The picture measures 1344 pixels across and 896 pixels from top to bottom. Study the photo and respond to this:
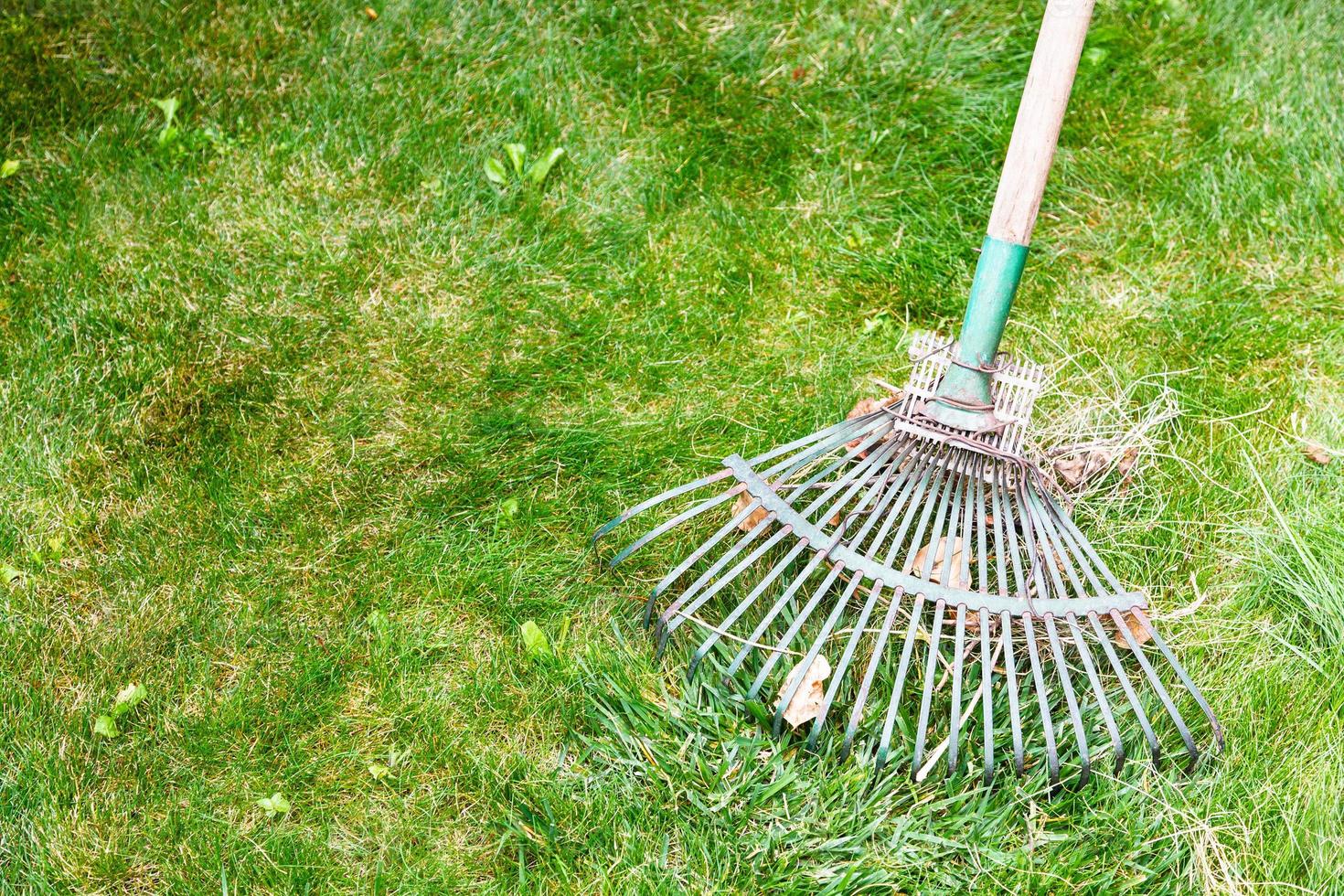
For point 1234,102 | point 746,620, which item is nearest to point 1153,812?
point 746,620

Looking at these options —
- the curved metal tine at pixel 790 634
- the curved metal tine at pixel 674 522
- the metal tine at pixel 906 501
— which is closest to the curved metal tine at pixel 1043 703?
the metal tine at pixel 906 501

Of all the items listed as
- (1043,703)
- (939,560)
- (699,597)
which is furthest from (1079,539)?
(699,597)

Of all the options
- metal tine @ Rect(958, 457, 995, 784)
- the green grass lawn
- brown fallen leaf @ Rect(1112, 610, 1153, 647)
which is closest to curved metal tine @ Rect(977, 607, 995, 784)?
metal tine @ Rect(958, 457, 995, 784)

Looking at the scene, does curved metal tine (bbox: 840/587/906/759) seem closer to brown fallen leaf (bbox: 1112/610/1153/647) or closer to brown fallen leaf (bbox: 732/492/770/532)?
brown fallen leaf (bbox: 732/492/770/532)

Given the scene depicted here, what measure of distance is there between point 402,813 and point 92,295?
1.70m

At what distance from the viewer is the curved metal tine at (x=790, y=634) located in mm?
2338

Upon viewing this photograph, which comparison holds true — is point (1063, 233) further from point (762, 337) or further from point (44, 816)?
point (44, 816)

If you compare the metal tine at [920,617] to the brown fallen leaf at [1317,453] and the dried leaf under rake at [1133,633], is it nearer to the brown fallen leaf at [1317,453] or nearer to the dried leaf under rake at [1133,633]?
the dried leaf under rake at [1133,633]

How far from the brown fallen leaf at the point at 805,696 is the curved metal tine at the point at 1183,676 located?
70cm

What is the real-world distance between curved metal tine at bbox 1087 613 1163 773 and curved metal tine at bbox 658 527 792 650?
697 mm

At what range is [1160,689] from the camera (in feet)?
7.52

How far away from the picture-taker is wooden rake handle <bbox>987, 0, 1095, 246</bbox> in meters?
2.42

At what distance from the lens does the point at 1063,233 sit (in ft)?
10.6

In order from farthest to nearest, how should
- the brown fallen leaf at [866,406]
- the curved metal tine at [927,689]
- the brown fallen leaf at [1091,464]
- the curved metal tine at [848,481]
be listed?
the brown fallen leaf at [1091,464] → the brown fallen leaf at [866,406] → the curved metal tine at [848,481] → the curved metal tine at [927,689]
